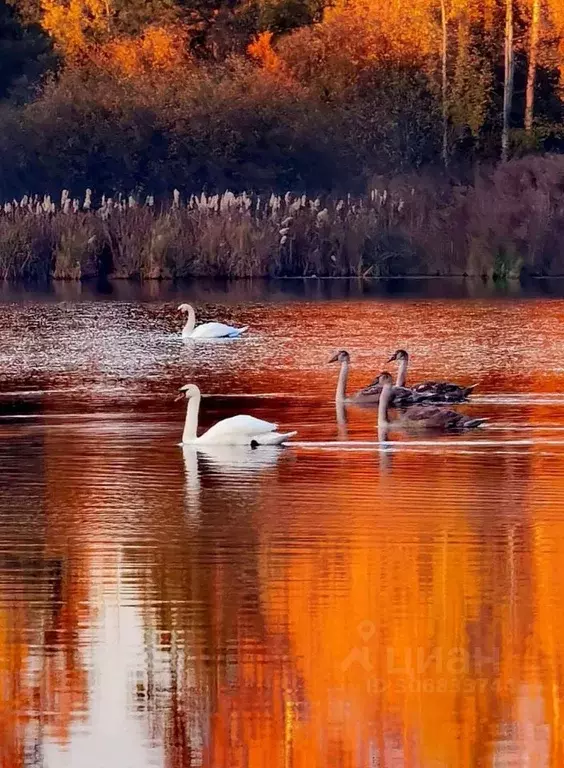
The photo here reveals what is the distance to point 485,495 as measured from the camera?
11.9 metres

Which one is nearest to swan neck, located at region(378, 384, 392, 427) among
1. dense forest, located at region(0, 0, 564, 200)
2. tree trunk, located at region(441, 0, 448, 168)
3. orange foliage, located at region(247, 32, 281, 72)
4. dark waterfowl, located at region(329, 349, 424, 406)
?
dark waterfowl, located at region(329, 349, 424, 406)

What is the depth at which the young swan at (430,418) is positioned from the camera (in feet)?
49.9

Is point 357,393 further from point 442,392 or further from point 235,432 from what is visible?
point 235,432

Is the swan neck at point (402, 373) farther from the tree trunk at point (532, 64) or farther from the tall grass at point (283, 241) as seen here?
the tree trunk at point (532, 64)

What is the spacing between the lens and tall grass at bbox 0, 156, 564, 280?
34.1 m

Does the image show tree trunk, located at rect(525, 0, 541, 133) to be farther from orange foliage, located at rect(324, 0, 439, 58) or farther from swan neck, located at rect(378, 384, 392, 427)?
swan neck, located at rect(378, 384, 392, 427)

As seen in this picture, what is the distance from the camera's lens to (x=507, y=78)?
45.0 metres

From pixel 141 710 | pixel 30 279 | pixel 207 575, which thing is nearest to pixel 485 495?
pixel 207 575

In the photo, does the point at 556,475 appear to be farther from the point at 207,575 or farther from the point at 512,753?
the point at 512,753

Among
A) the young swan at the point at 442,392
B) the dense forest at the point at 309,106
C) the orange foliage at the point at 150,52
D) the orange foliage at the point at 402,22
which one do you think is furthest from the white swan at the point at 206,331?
the orange foliage at the point at 150,52

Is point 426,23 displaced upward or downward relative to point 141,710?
upward

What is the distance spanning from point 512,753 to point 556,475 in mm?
6093

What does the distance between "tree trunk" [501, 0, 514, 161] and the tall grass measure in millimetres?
9470

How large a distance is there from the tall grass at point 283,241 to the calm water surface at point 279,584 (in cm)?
1522
